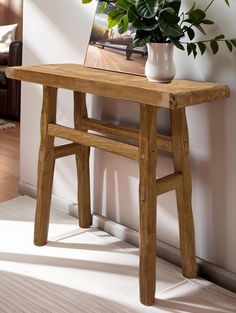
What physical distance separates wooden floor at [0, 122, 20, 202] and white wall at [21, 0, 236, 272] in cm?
12

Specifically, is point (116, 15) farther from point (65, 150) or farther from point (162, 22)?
point (65, 150)

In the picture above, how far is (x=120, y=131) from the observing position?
1.76 m

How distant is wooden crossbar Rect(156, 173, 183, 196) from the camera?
1513 mm

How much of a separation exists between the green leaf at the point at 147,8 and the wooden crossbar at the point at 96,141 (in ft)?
1.32

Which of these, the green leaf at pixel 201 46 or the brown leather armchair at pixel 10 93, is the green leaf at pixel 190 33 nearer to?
the green leaf at pixel 201 46

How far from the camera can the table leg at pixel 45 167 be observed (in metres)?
1.80

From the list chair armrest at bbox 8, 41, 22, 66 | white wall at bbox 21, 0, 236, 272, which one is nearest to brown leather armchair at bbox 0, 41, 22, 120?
chair armrest at bbox 8, 41, 22, 66

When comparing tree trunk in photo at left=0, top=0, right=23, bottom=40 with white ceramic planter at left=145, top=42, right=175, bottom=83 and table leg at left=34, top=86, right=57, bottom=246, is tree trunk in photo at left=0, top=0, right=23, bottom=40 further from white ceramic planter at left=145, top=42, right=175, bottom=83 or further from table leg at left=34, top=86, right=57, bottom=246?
white ceramic planter at left=145, top=42, right=175, bottom=83

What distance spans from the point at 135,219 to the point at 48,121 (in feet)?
1.75

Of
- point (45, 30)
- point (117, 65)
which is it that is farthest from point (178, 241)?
point (45, 30)

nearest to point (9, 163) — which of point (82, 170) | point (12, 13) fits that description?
point (82, 170)

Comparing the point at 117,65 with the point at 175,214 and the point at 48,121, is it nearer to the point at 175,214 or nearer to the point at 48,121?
the point at 48,121

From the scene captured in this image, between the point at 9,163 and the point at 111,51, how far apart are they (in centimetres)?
141

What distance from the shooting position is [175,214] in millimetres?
1794
